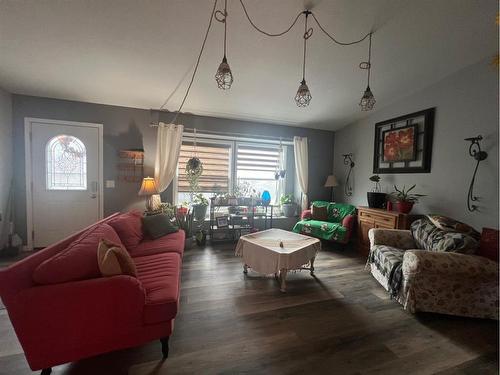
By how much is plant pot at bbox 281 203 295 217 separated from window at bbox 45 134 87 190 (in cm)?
360

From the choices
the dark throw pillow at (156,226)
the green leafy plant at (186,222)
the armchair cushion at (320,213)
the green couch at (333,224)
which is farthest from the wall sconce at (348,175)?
the dark throw pillow at (156,226)

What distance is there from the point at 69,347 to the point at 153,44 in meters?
2.65

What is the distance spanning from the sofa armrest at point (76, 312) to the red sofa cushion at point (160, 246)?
976 mm

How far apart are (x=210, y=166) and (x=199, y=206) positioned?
0.89 meters

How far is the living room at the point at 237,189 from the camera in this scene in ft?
4.72

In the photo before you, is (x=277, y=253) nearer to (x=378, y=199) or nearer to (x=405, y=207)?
(x=405, y=207)

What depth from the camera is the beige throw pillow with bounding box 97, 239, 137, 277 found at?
1.37 m

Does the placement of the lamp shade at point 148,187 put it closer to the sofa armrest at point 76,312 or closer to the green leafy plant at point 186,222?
the green leafy plant at point 186,222

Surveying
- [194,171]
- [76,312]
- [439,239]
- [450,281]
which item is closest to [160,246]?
[76,312]

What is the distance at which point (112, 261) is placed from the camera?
4.56 feet

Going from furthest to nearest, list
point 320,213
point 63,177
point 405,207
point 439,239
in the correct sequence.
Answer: point 320,213 → point 63,177 → point 405,207 → point 439,239

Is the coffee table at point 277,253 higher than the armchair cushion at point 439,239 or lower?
lower

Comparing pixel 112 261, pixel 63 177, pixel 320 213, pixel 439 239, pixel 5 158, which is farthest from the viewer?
pixel 320 213

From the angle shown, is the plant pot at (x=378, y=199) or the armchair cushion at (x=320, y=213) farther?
the armchair cushion at (x=320, y=213)
